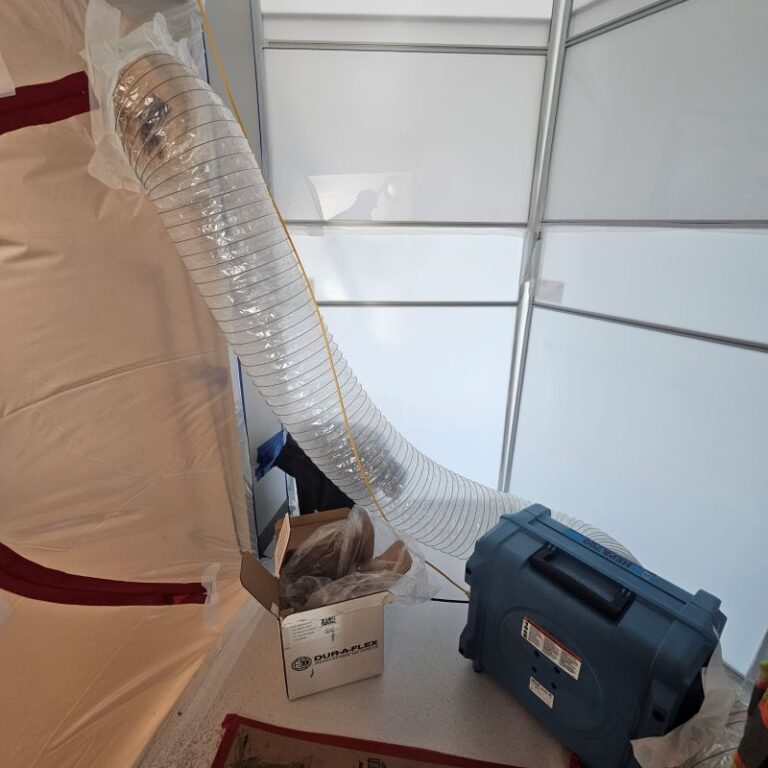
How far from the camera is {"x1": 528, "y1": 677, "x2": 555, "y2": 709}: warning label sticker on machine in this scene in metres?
1.09

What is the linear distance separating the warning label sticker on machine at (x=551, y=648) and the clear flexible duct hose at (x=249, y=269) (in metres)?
0.37

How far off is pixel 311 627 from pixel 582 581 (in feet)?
2.23

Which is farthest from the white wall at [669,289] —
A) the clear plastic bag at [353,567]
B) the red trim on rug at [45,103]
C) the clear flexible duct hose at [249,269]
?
the red trim on rug at [45,103]

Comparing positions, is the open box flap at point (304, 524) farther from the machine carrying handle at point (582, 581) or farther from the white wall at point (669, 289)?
the white wall at point (669, 289)

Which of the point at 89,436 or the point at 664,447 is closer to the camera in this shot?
the point at 89,436

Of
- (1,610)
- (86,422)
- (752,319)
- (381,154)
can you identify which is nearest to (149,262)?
(86,422)

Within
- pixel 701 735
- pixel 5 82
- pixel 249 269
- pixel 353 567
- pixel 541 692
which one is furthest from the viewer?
pixel 353 567

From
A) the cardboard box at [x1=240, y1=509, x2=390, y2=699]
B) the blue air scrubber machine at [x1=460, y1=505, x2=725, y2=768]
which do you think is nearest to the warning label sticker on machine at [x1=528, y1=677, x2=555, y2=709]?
the blue air scrubber machine at [x1=460, y1=505, x2=725, y2=768]

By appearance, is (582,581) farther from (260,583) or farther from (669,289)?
(669,289)

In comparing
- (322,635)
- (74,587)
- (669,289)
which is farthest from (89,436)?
(669,289)

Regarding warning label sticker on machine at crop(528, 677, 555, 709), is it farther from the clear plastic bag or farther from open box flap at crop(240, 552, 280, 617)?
open box flap at crop(240, 552, 280, 617)

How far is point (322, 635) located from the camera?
1.18 m

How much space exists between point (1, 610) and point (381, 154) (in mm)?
1757

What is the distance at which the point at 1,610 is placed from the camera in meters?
0.82
